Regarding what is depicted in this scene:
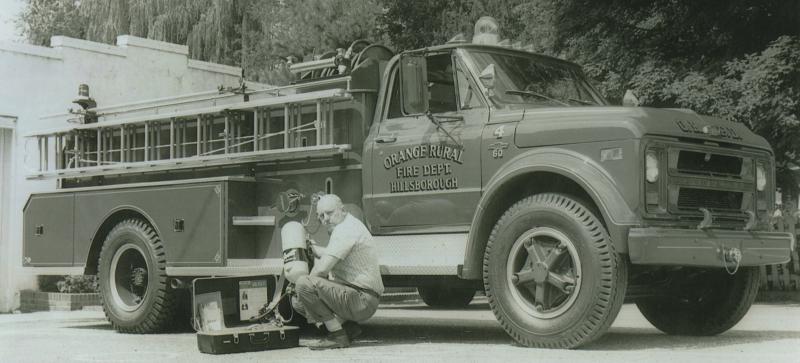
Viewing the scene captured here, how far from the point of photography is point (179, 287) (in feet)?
35.8

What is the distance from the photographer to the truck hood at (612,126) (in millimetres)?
7746

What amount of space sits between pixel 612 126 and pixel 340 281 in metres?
2.44

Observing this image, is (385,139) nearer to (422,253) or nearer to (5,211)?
(422,253)

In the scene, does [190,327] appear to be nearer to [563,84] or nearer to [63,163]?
[63,163]

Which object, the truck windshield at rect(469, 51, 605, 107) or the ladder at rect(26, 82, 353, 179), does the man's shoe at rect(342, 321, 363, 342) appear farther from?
the truck windshield at rect(469, 51, 605, 107)

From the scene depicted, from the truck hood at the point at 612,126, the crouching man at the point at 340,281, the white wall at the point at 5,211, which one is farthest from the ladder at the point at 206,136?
the white wall at the point at 5,211

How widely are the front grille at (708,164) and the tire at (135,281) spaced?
5372mm

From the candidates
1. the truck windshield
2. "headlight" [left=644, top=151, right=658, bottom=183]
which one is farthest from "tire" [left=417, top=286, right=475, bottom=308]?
"headlight" [left=644, top=151, right=658, bottom=183]

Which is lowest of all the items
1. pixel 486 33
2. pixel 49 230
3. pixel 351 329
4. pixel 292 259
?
pixel 351 329

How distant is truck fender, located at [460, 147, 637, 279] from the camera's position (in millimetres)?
7586

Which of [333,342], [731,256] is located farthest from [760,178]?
[333,342]

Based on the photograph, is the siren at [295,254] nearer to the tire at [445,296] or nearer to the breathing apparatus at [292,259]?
the breathing apparatus at [292,259]

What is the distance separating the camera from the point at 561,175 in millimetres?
8078

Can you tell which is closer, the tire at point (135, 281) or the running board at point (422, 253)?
the running board at point (422, 253)
